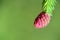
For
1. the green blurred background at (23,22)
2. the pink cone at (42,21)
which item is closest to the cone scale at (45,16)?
the pink cone at (42,21)

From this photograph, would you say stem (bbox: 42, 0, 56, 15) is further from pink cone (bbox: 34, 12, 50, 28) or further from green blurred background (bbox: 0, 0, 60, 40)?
green blurred background (bbox: 0, 0, 60, 40)

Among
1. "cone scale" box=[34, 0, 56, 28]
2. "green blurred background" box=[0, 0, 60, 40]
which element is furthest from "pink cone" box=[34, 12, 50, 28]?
"green blurred background" box=[0, 0, 60, 40]

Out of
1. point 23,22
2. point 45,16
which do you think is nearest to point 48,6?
point 45,16

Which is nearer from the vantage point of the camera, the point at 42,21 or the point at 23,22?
the point at 42,21

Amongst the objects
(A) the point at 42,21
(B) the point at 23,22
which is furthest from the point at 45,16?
(B) the point at 23,22

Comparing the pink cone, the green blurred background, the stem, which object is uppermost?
the green blurred background

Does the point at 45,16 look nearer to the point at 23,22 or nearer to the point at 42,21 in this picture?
the point at 42,21

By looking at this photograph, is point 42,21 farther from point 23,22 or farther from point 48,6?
point 23,22

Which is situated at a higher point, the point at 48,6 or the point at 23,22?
the point at 23,22
